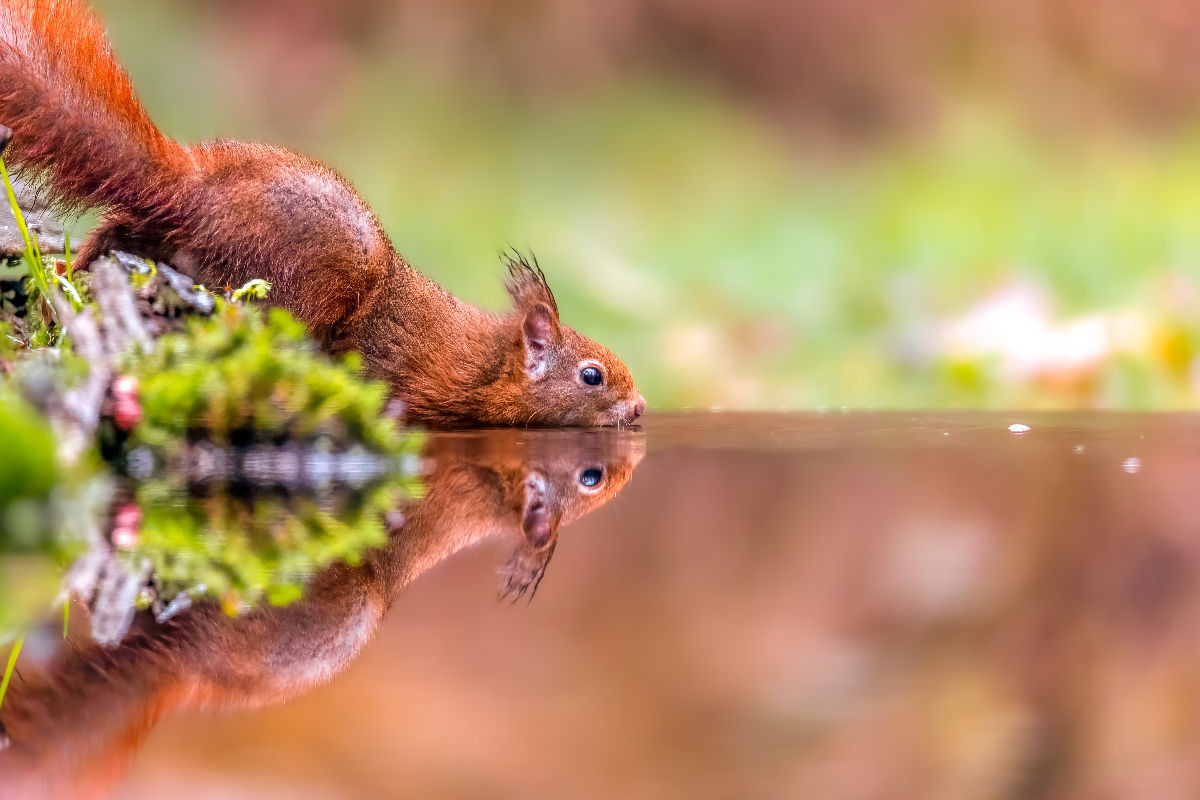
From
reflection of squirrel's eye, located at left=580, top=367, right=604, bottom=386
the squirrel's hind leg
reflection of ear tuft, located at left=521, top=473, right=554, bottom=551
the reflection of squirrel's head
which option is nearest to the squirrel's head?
reflection of squirrel's eye, located at left=580, top=367, right=604, bottom=386

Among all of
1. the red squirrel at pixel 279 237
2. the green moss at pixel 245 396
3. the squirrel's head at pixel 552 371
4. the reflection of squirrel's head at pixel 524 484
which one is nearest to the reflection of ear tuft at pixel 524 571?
the reflection of squirrel's head at pixel 524 484

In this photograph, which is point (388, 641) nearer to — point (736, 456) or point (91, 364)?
point (91, 364)

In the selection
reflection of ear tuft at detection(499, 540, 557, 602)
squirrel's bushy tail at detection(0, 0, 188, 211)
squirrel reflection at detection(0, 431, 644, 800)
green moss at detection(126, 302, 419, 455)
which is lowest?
squirrel reflection at detection(0, 431, 644, 800)

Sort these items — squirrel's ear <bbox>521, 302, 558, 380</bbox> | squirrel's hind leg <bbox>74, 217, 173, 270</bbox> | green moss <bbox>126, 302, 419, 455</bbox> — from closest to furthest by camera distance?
green moss <bbox>126, 302, 419, 455</bbox> → squirrel's hind leg <bbox>74, 217, 173, 270</bbox> → squirrel's ear <bbox>521, 302, 558, 380</bbox>

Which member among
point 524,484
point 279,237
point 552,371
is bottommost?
point 524,484

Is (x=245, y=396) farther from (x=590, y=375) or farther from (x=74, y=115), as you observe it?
(x=590, y=375)

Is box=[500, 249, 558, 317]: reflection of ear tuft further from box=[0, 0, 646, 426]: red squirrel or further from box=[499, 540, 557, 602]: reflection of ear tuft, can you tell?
box=[499, 540, 557, 602]: reflection of ear tuft

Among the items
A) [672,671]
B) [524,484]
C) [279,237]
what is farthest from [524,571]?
[279,237]
